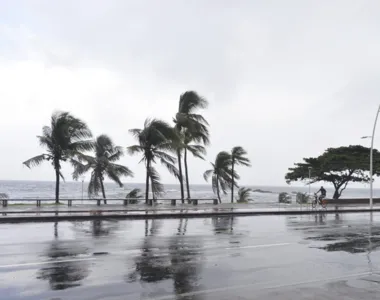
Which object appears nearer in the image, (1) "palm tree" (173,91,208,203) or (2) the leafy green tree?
(1) "palm tree" (173,91,208,203)

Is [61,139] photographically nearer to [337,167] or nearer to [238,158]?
[238,158]

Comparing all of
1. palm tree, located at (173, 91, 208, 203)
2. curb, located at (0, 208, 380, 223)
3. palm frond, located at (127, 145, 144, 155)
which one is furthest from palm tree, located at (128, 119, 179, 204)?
curb, located at (0, 208, 380, 223)

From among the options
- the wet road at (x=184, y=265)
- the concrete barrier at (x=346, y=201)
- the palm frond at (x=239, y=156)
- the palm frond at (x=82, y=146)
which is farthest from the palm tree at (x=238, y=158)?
the wet road at (x=184, y=265)

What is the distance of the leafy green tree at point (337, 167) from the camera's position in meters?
45.6

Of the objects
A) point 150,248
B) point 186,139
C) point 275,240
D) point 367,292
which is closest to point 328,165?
point 186,139

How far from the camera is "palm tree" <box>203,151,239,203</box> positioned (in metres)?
41.9

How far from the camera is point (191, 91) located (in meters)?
35.4

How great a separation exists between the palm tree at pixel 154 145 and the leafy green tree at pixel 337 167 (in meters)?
21.2

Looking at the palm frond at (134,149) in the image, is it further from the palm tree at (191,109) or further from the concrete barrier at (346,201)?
the concrete barrier at (346,201)

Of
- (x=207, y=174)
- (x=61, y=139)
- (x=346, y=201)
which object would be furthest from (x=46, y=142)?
(x=346, y=201)

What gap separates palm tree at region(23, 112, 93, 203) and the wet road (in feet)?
41.5

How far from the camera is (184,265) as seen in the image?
9492 millimetres

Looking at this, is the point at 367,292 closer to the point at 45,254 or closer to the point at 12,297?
the point at 12,297

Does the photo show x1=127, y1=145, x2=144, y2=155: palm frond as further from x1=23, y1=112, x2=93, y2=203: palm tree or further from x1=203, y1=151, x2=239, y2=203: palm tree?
x1=203, y1=151, x2=239, y2=203: palm tree
